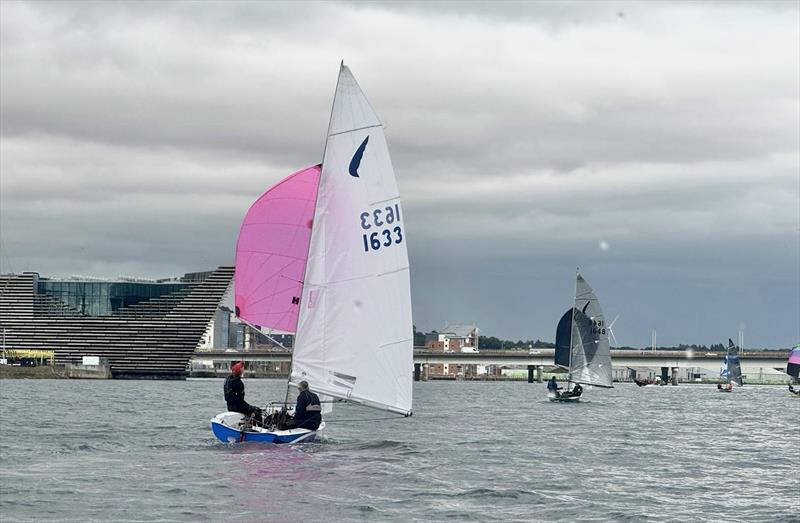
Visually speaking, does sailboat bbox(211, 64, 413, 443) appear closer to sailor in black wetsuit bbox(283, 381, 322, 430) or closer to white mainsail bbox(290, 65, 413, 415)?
white mainsail bbox(290, 65, 413, 415)

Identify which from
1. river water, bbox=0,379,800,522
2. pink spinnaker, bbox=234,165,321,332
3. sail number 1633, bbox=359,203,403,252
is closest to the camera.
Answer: river water, bbox=0,379,800,522

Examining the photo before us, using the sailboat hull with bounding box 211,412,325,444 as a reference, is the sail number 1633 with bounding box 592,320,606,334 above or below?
above

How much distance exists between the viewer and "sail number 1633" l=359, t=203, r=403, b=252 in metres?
36.9

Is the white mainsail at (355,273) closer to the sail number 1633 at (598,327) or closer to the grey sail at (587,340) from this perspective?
the grey sail at (587,340)

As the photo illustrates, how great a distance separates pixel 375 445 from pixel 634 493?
12.5 m

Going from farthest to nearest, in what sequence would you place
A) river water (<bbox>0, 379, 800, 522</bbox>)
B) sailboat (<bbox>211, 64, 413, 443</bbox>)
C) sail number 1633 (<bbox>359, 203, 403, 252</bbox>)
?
sail number 1633 (<bbox>359, 203, 403, 252</bbox>) < sailboat (<bbox>211, 64, 413, 443</bbox>) < river water (<bbox>0, 379, 800, 522</bbox>)

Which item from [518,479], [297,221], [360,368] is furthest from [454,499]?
[297,221]

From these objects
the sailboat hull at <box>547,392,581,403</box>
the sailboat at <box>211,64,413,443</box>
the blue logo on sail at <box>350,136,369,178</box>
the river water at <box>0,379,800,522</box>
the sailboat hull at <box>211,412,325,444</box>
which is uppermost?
the blue logo on sail at <box>350,136,369,178</box>

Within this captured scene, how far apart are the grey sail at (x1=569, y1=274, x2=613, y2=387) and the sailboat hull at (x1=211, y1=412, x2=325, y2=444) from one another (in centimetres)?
7607

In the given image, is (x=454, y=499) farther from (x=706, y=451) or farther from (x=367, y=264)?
(x=706, y=451)

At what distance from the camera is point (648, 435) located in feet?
172

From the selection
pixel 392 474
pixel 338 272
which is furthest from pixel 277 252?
pixel 392 474

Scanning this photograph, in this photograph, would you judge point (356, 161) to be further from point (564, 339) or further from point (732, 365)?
point (732, 365)

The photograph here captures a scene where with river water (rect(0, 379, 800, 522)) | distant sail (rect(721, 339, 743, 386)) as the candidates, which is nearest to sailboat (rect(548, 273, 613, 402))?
distant sail (rect(721, 339, 743, 386))
